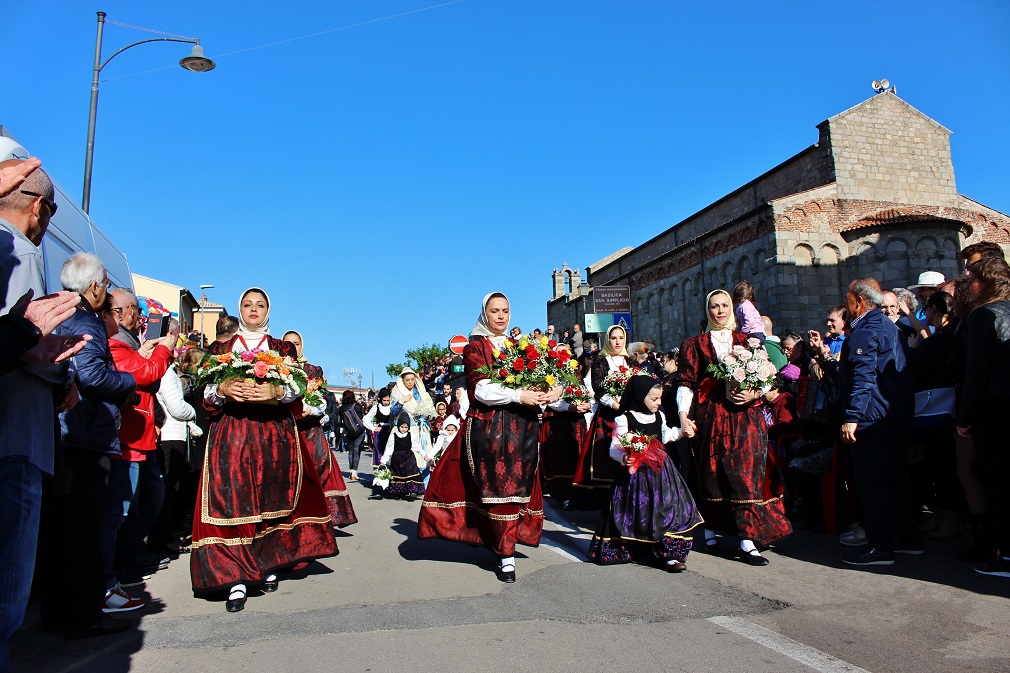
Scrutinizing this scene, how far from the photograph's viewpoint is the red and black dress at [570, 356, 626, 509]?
9.14 m

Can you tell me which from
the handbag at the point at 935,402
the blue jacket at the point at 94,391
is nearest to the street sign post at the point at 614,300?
the handbag at the point at 935,402

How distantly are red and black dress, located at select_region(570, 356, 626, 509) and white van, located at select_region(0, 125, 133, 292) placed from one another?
17.9ft

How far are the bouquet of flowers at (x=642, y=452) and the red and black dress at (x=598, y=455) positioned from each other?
245 centimetres

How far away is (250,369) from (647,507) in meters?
3.38

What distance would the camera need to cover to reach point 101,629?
4.64 metres

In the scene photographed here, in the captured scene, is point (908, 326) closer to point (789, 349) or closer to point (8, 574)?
point (789, 349)

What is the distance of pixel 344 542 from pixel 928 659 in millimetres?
Result: 5991

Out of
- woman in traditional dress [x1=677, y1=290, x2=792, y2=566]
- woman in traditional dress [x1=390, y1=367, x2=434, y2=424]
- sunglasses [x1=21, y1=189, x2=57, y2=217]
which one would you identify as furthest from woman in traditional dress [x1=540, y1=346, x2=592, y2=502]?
sunglasses [x1=21, y1=189, x2=57, y2=217]

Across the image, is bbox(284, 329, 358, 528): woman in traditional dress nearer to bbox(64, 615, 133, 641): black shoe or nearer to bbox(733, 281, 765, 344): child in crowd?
bbox(64, 615, 133, 641): black shoe

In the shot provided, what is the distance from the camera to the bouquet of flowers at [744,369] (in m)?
6.54

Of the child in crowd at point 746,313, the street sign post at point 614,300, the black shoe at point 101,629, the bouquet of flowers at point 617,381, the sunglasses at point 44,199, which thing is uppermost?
the street sign post at point 614,300

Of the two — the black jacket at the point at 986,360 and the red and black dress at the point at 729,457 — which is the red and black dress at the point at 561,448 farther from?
the black jacket at the point at 986,360

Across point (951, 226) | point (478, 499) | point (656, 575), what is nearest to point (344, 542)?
point (478, 499)

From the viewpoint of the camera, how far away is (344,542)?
838 cm
